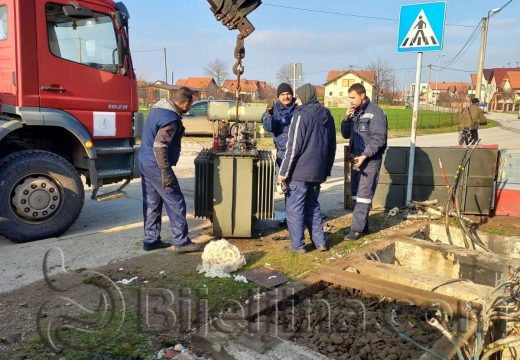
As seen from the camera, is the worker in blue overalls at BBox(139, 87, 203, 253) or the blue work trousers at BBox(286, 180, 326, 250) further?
the blue work trousers at BBox(286, 180, 326, 250)

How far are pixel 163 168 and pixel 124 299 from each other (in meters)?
1.46

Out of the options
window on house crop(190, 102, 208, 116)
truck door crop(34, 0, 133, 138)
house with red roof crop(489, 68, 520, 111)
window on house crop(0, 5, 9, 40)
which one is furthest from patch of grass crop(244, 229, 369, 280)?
house with red roof crop(489, 68, 520, 111)

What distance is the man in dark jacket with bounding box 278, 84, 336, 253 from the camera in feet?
15.7

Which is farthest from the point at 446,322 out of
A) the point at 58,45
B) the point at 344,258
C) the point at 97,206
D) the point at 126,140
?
the point at 97,206

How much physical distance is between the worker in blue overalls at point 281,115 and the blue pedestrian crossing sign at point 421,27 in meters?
1.96

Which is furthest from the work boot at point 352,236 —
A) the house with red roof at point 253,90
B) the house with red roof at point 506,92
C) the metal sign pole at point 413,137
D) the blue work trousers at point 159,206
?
the house with red roof at point 506,92

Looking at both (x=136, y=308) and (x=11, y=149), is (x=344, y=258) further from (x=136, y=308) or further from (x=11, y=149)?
(x=11, y=149)

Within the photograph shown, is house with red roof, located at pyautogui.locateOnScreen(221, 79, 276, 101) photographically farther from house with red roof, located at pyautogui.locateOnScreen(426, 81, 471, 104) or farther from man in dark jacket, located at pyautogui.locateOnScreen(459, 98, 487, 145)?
man in dark jacket, located at pyautogui.locateOnScreen(459, 98, 487, 145)

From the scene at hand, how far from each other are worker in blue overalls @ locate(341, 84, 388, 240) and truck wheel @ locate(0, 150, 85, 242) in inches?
138

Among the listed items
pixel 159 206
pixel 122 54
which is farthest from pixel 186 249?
pixel 122 54

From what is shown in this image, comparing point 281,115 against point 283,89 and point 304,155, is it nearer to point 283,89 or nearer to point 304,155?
point 283,89

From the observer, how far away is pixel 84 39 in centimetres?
568

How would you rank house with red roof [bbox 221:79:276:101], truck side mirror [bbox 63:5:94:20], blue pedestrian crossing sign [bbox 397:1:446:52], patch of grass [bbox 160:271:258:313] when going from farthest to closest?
house with red roof [bbox 221:79:276:101]
blue pedestrian crossing sign [bbox 397:1:446:52]
truck side mirror [bbox 63:5:94:20]
patch of grass [bbox 160:271:258:313]

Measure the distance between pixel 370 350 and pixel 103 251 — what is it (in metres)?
3.27
